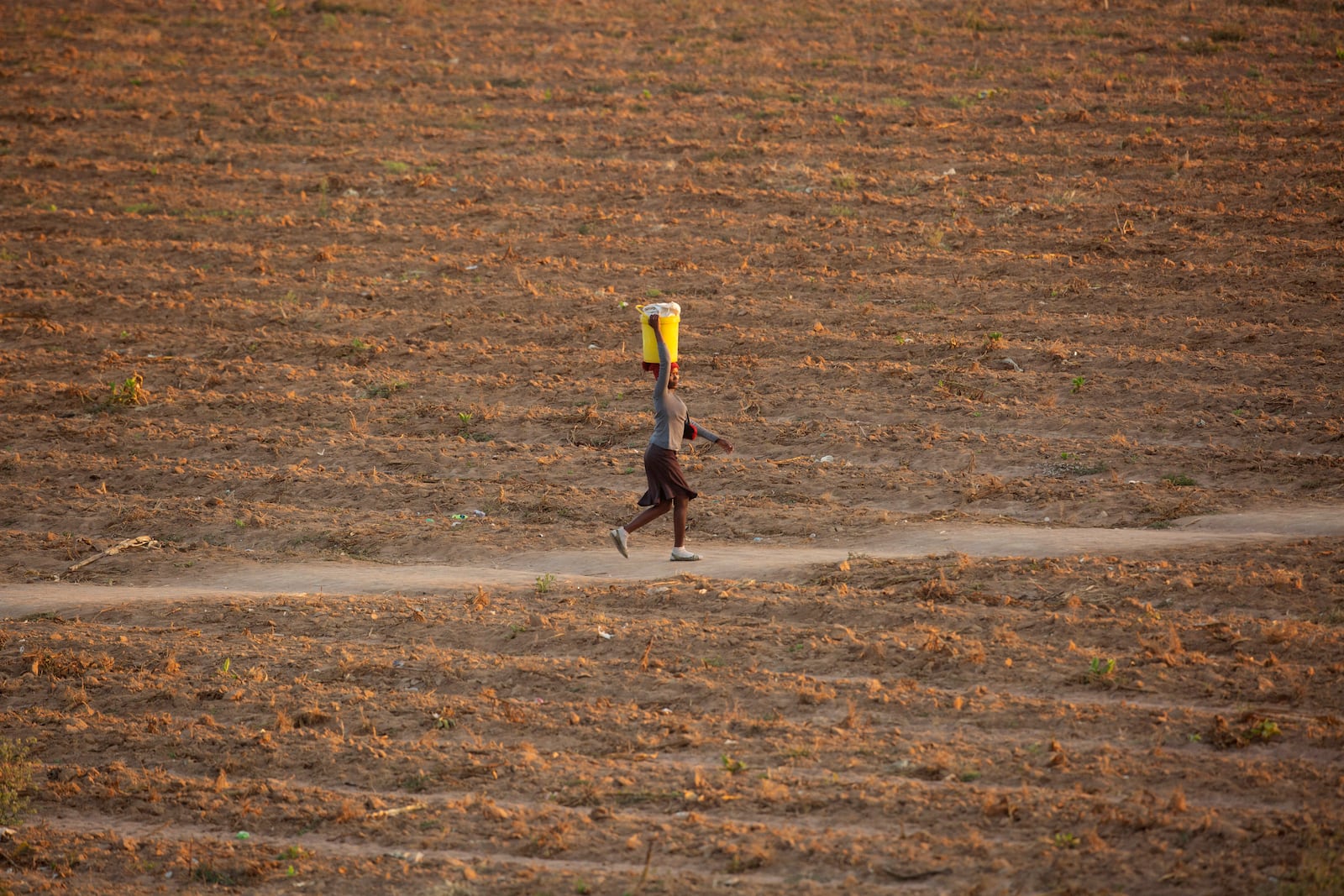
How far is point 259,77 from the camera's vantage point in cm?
2184

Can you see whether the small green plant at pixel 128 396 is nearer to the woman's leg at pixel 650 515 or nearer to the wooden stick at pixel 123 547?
the wooden stick at pixel 123 547

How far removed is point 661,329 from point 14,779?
17.0 feet

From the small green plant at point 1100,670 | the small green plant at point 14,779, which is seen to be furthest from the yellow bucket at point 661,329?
the small green plant at point 14,779

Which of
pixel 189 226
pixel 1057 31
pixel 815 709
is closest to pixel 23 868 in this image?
pixel 815 709

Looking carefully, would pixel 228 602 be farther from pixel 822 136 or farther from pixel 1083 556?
pixel 822 136

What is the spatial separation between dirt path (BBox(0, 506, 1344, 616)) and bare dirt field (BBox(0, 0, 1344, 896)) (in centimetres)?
7

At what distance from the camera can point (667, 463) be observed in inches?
361

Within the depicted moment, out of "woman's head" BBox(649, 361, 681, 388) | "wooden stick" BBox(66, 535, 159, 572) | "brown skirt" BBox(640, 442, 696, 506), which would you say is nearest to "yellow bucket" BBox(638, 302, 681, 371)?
"woman's head" BBox(649, 361, 681, 388)

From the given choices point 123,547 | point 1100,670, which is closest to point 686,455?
point 123,547

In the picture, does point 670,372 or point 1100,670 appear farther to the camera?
point 670,372

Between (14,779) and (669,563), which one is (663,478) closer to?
(669,563)

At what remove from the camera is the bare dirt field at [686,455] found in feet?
19.6

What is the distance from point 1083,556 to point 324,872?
18.5ft

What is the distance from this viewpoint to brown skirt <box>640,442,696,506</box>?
918 centimetres
